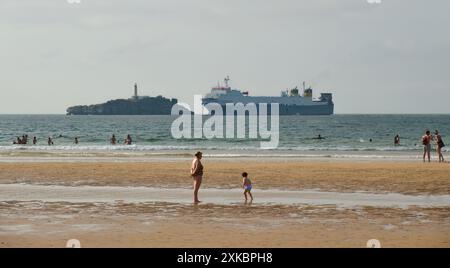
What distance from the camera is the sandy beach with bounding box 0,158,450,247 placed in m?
13.5

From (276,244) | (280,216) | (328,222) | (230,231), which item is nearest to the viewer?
(276,244)

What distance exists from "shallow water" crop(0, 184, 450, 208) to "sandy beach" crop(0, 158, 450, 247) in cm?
3

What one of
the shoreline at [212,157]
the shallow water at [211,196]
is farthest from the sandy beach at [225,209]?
the shoreline at [212,157]

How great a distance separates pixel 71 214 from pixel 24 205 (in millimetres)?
2548

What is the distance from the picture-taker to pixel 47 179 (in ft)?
88.2

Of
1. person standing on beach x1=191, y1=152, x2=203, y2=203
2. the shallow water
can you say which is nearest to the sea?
the shallow water

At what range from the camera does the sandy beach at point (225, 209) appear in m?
13.5

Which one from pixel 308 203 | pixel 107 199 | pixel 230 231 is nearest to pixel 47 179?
pixel 107 199

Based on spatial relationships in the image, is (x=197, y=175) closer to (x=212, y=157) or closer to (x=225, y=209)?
(x=225, y=209)

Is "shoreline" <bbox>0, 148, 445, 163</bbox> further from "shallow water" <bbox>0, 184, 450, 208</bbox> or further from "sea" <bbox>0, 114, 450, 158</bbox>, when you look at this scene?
"shallow water" <bbox>0, 184, 450, 208</bbox>

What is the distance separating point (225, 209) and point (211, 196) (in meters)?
3.16
